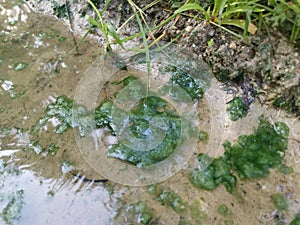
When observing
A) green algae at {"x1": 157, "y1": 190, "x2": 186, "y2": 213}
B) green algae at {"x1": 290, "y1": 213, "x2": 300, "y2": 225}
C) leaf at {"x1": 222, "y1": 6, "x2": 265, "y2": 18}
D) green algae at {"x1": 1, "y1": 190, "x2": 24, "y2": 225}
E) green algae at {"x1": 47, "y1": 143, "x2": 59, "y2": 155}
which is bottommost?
green algae at {"x1": 290, "y1": 213, "x2": 300, "y2": 225}

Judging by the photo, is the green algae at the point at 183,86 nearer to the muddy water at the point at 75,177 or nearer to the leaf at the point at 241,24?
the muddy water at the point at 75,177

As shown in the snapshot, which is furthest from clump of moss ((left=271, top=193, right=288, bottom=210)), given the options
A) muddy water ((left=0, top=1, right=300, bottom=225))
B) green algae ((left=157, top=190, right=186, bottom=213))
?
green algae ((left=157, top=190, right=186, bottom=213))

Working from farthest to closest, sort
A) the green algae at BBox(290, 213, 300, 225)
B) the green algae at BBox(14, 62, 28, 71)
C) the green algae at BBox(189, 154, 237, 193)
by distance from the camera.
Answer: the green algae at BBox(14, 62, 28, 71), the green algae at BBox(189, 154, 237, 193), the green algae at BBox(290, 213, 300, 225)

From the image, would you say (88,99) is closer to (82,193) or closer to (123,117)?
(123,117)

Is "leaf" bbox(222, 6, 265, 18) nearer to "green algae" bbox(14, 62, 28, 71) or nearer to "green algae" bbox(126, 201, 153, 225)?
"green algae" bbox(126, 201, 153, 225)

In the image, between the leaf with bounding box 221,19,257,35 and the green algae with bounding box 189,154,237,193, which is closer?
the green algae with bounding box 189,154,237,193

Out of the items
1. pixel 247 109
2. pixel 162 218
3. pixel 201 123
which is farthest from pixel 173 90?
pixel 162 218
